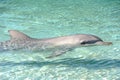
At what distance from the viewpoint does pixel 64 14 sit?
14.0 meters

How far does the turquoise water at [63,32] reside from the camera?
24.8 feet

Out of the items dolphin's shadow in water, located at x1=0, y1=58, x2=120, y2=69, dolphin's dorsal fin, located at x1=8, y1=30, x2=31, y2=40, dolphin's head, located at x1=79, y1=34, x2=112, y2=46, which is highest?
dolphin's dorsal fin, located at x1=8, y1=30, x2=31, y2=40

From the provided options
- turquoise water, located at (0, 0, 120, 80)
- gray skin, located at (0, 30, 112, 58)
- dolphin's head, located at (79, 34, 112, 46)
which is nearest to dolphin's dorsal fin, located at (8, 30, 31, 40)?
gray skin, located at (0, 30, 112, 58)

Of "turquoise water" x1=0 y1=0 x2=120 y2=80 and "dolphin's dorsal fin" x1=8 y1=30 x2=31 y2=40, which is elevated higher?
"dolphin's dorsal fin" x1=8 y1=30 x2=31 y2=40

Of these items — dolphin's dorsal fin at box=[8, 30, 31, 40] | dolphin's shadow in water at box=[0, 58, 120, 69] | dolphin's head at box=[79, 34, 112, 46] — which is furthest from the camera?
dolphin's dorsal fin at box=[8, 30, 31, 40]

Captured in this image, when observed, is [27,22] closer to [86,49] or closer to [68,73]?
[86,49]

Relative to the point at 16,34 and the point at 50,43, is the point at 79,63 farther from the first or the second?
the point at 16,34

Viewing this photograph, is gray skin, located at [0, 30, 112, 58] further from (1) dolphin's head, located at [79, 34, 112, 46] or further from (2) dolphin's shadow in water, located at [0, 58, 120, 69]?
(2) dolphin's shadow in water, located at [0, 58, 120, 69]

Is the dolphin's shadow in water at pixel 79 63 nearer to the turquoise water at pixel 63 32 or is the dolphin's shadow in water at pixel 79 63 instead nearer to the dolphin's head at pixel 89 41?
the turquoise water at pixel 63 32

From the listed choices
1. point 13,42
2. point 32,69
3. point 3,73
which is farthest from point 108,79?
point 13,42

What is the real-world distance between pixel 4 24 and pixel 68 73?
5.38 metres

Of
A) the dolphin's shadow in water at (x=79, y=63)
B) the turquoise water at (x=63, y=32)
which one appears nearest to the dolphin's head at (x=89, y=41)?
the turquoise water at (x=63, y=32)

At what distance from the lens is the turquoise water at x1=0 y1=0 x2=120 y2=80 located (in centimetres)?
756

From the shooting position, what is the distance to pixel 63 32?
11.1 metres
